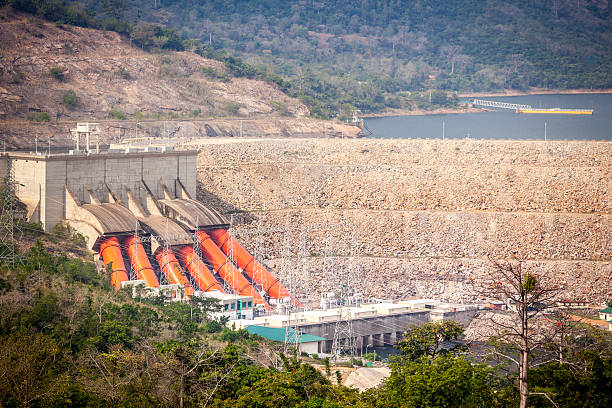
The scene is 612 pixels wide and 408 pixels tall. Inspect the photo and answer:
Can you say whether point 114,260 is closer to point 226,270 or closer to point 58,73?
point 226,270

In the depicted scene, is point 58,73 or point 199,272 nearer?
point 199,272

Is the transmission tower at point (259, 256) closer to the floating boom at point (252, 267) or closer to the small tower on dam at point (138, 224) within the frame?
the floating boom at point (252, 267)

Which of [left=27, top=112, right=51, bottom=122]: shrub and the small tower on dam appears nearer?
the small tower on dam

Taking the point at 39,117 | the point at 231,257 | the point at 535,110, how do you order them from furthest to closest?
1. the point at 535,110
2. the point at 39,117
3. the point at 231,257

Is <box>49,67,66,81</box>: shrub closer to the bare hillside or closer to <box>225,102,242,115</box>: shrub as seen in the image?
the bare hillside

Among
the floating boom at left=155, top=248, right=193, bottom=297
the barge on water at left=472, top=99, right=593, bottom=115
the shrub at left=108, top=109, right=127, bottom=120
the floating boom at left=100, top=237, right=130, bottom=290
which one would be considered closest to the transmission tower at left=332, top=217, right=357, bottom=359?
the floating boom at left=155, top=248, right=193, bottom=297

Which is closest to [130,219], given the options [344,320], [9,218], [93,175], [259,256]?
[93,175]
